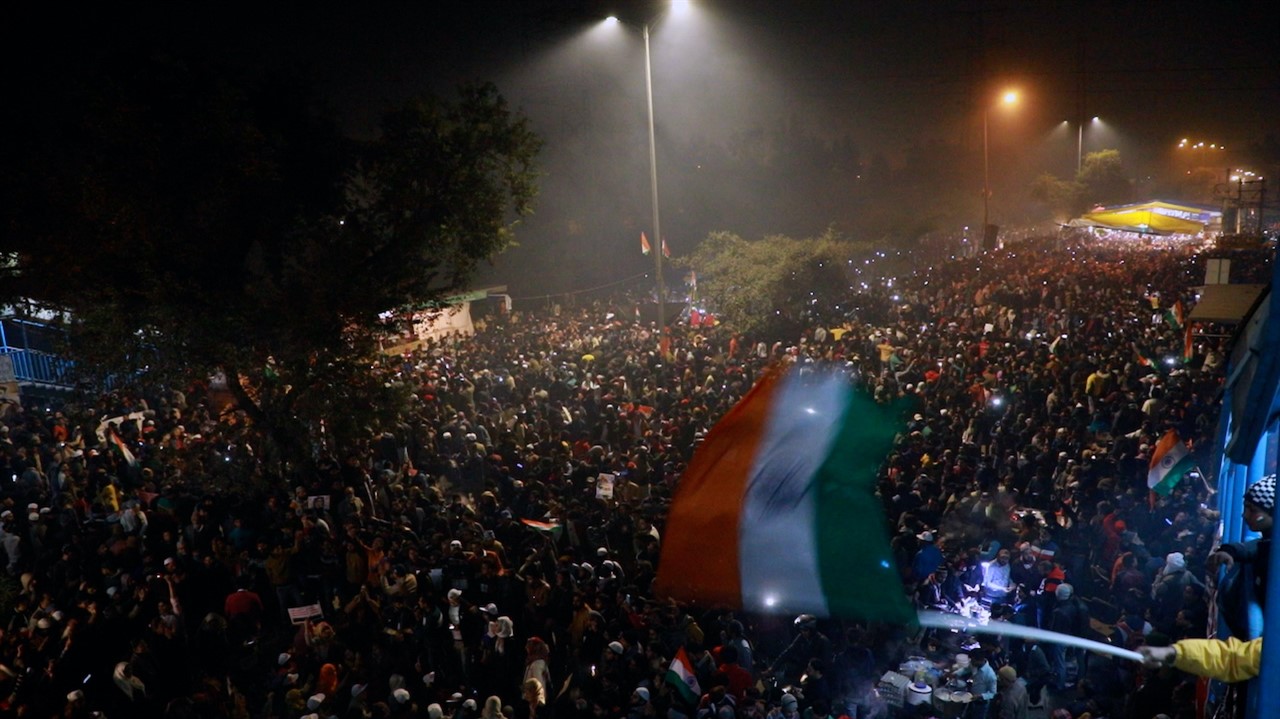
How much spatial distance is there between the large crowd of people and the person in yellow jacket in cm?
321

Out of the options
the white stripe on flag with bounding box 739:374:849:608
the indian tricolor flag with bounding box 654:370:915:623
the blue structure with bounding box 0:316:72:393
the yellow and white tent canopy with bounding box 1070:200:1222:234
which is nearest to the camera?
the indian tricolor flag with bounding box 654:370:915:623

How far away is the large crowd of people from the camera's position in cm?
791

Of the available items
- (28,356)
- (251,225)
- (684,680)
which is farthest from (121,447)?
(684,680)

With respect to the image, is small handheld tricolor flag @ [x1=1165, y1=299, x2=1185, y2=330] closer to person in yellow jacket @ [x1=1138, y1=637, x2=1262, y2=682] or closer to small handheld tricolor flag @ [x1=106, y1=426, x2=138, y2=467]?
person in yellow jacket @ [x1=1138, y1=637, x2=1262, y2=682]

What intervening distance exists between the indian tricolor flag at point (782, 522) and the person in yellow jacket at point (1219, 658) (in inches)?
68.2

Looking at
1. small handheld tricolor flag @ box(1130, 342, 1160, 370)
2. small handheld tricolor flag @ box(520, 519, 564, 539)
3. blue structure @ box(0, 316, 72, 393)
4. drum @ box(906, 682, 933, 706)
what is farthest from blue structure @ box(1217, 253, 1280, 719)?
blue structure @ box(0, 316, 72, 393)

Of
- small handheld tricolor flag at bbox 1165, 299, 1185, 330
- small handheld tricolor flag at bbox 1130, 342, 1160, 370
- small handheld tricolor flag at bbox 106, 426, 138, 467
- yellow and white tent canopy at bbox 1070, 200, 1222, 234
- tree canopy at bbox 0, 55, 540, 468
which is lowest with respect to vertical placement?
small handheld tricolor flag at bbox 1130, 342, 1160, 370

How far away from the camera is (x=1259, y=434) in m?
4.39

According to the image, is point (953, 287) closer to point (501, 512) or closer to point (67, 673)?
point (501, 512)

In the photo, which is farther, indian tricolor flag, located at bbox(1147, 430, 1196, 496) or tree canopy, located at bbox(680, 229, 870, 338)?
tree canopy, located at bbox(680, 229, 870, 338)

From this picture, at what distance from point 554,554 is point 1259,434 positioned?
23.8 feet

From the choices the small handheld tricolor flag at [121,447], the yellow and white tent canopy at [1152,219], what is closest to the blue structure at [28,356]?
the small handheld tricolor flag at [121,447]

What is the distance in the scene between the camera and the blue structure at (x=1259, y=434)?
333 cm

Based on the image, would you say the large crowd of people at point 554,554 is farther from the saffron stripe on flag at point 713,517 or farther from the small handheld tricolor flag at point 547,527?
the saffron stripe on flag at point 713,517
